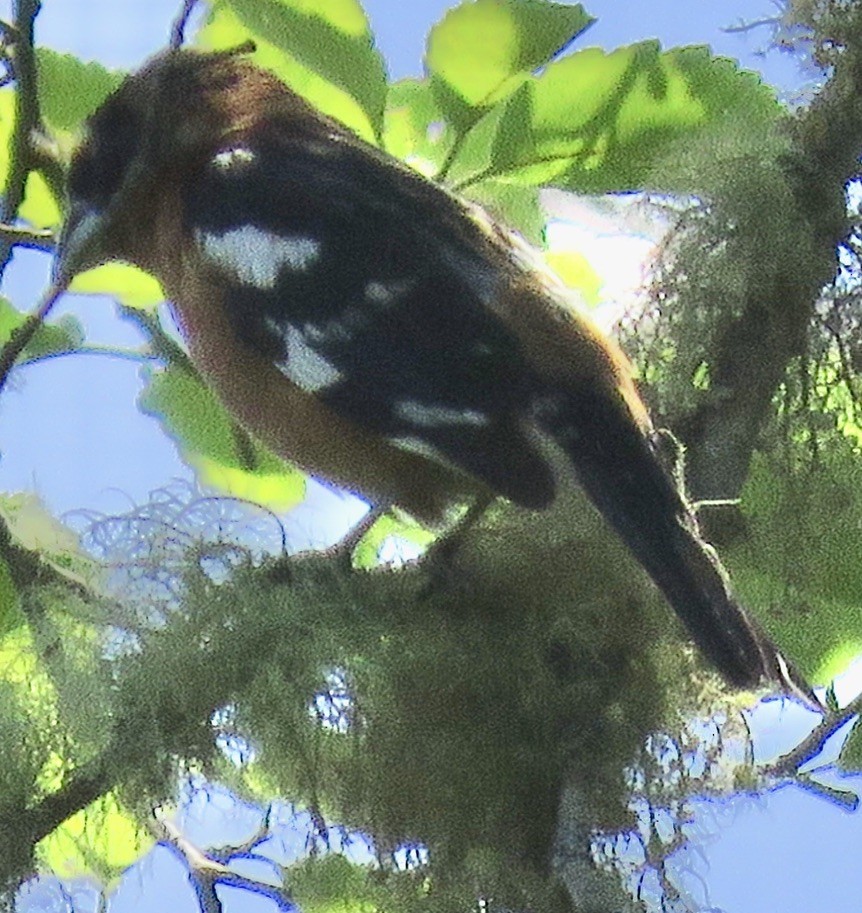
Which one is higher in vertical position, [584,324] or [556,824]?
[584,324]

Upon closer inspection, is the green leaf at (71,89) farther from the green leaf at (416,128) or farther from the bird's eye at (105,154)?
the green leaf at (416,128)

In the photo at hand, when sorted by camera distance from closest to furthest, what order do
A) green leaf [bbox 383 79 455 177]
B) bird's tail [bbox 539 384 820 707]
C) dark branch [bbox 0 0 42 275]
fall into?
bird's tail [bbox 539 384 820 707]
dark branch [bbox 0 0 42 275]
green leaf [bbox 383 79 455 177]

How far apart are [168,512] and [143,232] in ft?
1.05

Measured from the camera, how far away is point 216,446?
121 centimetres

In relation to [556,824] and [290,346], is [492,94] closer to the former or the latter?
[290,346]

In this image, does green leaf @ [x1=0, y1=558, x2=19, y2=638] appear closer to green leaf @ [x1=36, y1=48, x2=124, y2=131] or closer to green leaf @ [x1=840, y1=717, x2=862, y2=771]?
green leaf @ [x1=36, y1=48, x2=124, y2=131]

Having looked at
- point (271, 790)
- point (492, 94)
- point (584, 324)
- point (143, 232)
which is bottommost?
point (271, 790)

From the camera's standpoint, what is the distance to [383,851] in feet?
2.96

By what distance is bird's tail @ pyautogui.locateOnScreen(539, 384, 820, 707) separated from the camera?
0.85m

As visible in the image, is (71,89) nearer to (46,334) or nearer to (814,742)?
(46,334)

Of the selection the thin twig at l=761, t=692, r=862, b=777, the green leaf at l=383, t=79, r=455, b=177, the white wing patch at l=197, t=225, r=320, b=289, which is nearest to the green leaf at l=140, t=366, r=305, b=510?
the white wing patch at l=197, t=225, r=320, b=289

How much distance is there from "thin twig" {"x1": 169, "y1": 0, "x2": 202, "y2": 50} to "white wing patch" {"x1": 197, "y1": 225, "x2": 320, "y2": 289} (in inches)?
6.2

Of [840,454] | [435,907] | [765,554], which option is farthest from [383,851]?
[840,454]

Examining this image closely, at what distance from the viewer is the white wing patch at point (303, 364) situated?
106cm
